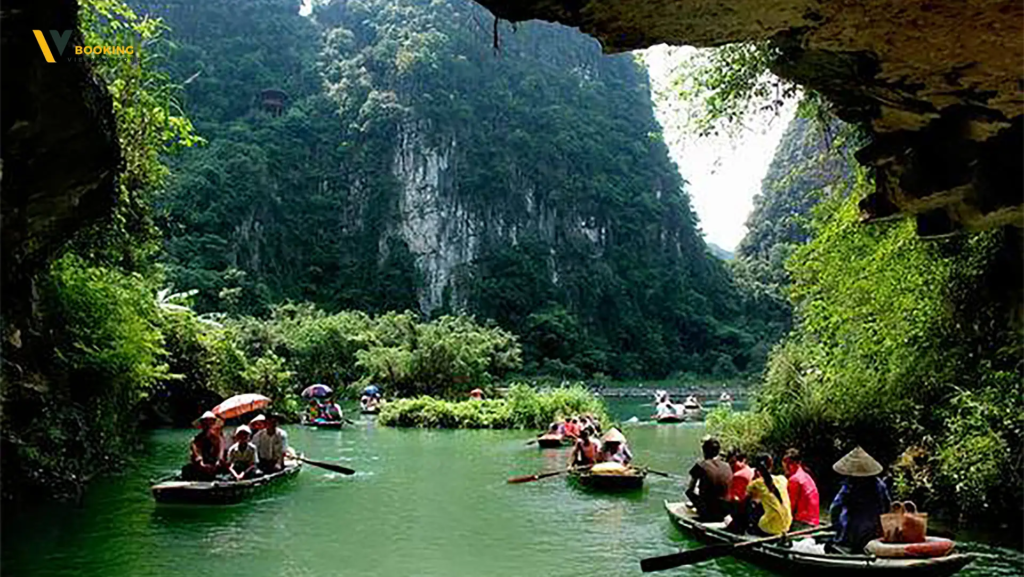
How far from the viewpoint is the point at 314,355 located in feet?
123

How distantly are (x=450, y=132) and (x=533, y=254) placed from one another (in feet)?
42.0

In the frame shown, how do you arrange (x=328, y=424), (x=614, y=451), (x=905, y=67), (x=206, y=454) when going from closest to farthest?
(x=905, y=67), (x=206, y=454), (x=614, y=451), (x=328, y=424)

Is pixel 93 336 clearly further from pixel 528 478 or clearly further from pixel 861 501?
pixel 861 501

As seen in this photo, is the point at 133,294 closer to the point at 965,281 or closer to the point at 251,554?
the point at 251,554

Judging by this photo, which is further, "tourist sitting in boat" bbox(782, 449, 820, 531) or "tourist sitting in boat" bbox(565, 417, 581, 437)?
"tourist sitting in boat" bbox(565, 417, 581, 437)

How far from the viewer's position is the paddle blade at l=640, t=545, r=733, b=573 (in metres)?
7.64

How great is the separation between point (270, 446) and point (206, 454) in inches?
64.6

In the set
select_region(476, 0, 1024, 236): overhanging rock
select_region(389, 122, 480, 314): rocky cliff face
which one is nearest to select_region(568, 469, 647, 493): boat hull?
select_region(476, 0, 1024, 236): overhanging rock

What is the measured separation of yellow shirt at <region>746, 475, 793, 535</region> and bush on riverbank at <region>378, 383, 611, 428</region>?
16.6 m

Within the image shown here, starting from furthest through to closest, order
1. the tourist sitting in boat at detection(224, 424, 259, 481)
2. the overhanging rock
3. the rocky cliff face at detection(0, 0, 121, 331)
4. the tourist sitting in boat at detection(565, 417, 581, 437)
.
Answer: the tourist sitting in boat at detection(565, 417, 581, 437), the tourist sitting in boat at detection(224, 424, 259, 481), the rocky cliff face at detection(0, 0, 121, 331), the overhanging rock

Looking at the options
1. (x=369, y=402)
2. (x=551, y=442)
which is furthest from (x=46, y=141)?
(x=369, y=402)

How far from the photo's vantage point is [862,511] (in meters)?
7.58

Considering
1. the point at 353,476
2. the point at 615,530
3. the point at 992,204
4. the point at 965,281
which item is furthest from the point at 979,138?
the point at 353,476

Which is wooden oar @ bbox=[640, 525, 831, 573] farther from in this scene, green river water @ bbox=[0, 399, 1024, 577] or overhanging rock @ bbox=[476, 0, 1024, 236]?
overhanging rock @ bbox=[476, 0, 1024, 236]
